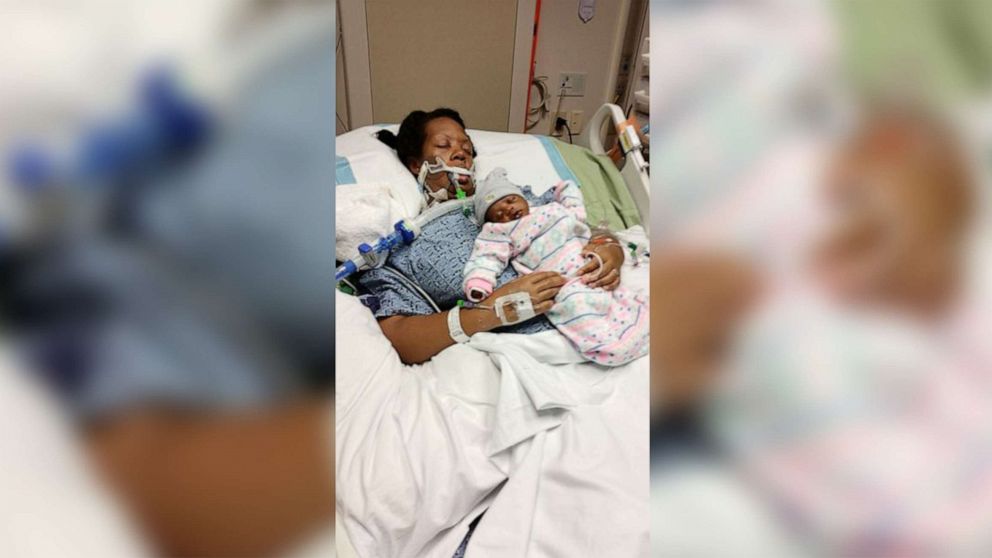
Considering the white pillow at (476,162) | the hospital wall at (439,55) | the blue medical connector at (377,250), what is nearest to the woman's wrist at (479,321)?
the blue medical connector at (377,250)

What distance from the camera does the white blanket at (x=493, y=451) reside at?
Answer: 2.30 ft

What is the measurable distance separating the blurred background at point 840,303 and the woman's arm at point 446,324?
83 cm

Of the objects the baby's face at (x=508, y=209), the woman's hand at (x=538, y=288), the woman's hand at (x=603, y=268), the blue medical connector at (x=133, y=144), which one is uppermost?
the blue medical connector at (x=133, y=144)

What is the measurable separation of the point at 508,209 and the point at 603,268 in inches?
13.0

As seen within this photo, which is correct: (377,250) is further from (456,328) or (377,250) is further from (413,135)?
(413,135)

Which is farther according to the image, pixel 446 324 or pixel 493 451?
pixel 446 324

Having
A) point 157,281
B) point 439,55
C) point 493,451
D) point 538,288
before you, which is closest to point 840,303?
point 157,281

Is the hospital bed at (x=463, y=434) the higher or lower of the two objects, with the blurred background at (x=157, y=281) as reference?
lower

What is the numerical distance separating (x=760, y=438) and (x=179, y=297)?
327mm

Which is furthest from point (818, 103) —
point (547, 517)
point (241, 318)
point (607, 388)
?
point (607, 388)

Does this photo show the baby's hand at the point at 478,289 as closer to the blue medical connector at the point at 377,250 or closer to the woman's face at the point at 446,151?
the blue medical connector at the point at 377,250

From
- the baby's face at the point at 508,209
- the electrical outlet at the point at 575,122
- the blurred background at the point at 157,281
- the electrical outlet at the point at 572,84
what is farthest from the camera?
the electrical outlet at the point at 575,122

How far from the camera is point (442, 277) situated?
1.33m

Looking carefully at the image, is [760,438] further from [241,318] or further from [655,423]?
[241,318]
